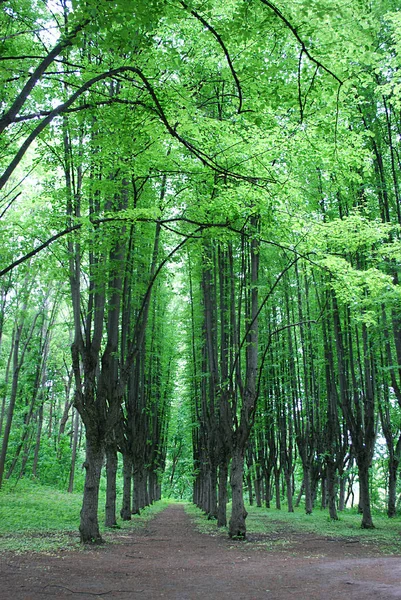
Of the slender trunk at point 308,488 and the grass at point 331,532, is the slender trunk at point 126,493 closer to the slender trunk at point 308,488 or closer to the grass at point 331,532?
the grass at point 331,532

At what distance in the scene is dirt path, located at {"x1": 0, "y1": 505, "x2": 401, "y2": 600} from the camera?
5.61 meters

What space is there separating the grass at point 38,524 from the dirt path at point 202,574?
1013 mm

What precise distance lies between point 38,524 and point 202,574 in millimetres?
8007

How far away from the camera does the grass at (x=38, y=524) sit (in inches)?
380

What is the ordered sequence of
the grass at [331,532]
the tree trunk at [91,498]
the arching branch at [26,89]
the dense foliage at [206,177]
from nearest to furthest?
the arching branch at [26,89]
the dense foliage at [206,177]
the tree trunk at [91,498]
the grass at [331,532]

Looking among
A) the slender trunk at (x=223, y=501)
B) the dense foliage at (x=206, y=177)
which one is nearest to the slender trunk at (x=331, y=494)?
the dense foliage at (x=206, y=177)

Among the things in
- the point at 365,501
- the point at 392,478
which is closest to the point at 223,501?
the point at 365,501

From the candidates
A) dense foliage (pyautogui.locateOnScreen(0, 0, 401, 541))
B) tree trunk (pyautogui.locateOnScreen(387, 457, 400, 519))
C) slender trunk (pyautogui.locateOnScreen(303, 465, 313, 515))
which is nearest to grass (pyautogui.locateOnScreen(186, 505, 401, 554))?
dense foliage (pyautogui.locateOnScreen(0, 0, 401, 541))

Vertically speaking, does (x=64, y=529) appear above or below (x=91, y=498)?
below

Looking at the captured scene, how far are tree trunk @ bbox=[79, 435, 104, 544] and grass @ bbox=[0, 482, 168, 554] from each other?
317 mm

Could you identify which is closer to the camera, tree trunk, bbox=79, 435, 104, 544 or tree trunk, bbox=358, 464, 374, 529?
tree trunk, bbox=79, 435, 104, 544

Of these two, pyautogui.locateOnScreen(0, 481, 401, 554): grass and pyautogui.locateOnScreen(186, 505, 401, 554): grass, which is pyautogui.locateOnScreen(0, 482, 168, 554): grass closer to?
pyautogui.locateOnScreen(0, 481, 401, 554): grass

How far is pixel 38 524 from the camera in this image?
13484mm

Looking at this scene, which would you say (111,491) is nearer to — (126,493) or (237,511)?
(126,493)
